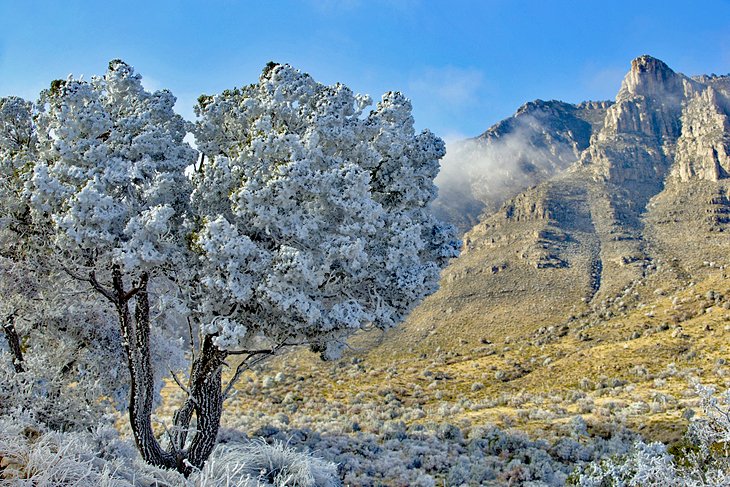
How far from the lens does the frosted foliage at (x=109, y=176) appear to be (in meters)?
7.60

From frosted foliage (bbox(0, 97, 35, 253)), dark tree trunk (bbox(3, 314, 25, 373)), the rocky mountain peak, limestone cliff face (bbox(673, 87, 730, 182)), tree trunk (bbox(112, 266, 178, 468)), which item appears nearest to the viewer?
frosted foliage (bbox(0, 97, 35, 253))

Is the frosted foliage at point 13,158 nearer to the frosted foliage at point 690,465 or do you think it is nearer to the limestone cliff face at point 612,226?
the frosted foliage at point 690,465

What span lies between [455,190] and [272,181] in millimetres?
116207

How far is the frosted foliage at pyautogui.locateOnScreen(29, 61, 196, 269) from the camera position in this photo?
299 inches

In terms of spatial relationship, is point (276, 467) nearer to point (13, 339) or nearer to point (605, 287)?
point (13, 339)

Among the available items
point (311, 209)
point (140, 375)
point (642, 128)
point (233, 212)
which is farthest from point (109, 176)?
point (642, 128)

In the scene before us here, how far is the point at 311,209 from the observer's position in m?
8.72

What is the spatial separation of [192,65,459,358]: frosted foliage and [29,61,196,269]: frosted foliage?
724 millimetres

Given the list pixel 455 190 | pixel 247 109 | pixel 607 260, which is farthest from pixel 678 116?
pixel 247 109

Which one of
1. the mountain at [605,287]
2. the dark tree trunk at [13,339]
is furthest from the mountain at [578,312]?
the dark tree trunk at [13,339]

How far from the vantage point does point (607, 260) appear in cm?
6375

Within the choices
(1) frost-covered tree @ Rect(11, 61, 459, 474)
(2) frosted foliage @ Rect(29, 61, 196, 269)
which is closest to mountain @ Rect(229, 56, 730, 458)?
(1) frost-covered tree @ Rect(11, 61, 459, 474)

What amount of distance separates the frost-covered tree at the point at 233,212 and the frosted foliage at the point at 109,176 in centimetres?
3

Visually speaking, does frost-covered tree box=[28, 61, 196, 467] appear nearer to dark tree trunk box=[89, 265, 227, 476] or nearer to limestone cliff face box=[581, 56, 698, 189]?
dark tree trunk box=[89, 265, 227, 476]
